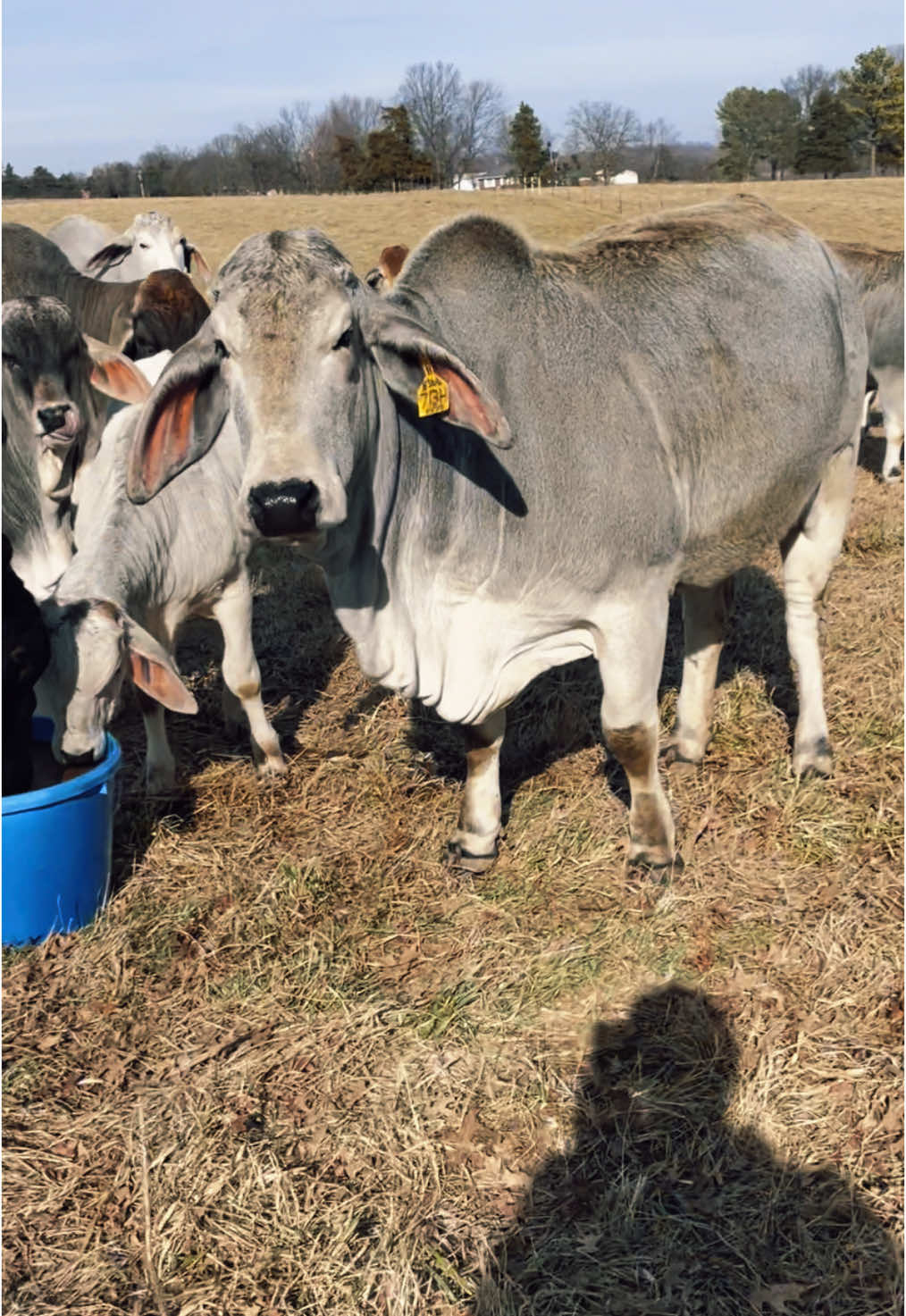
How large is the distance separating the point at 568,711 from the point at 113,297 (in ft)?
13.8

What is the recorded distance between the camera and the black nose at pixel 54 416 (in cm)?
522

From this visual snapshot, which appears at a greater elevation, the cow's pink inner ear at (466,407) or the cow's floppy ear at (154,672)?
the cow's pink inner ear at (466,407)

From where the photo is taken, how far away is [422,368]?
3.14 meters

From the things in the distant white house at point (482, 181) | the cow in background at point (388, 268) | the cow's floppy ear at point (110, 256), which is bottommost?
the cow in background at point (388, 268)

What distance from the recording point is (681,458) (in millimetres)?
3857

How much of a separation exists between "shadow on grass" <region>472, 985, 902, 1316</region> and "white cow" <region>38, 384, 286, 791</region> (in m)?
2.02

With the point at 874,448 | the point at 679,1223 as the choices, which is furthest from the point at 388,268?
the point at 679,1223

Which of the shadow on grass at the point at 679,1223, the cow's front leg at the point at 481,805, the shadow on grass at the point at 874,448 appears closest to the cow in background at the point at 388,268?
the shadow on grass at the point at 874,448

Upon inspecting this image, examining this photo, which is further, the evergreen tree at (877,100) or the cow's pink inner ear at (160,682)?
the evergreen tree at (877,100)

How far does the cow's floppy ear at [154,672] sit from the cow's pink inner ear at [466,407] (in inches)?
61.4

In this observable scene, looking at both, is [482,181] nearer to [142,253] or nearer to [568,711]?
[142,253]

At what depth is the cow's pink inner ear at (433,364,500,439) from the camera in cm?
313

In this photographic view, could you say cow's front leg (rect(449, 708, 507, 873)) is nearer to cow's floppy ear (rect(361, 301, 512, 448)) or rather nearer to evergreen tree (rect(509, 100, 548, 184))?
cow's floppy ear (rect(361, 301, 512, 448))

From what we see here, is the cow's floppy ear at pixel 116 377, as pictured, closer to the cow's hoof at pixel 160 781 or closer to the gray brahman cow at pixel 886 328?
the cow's hoof at pixel 160 781
